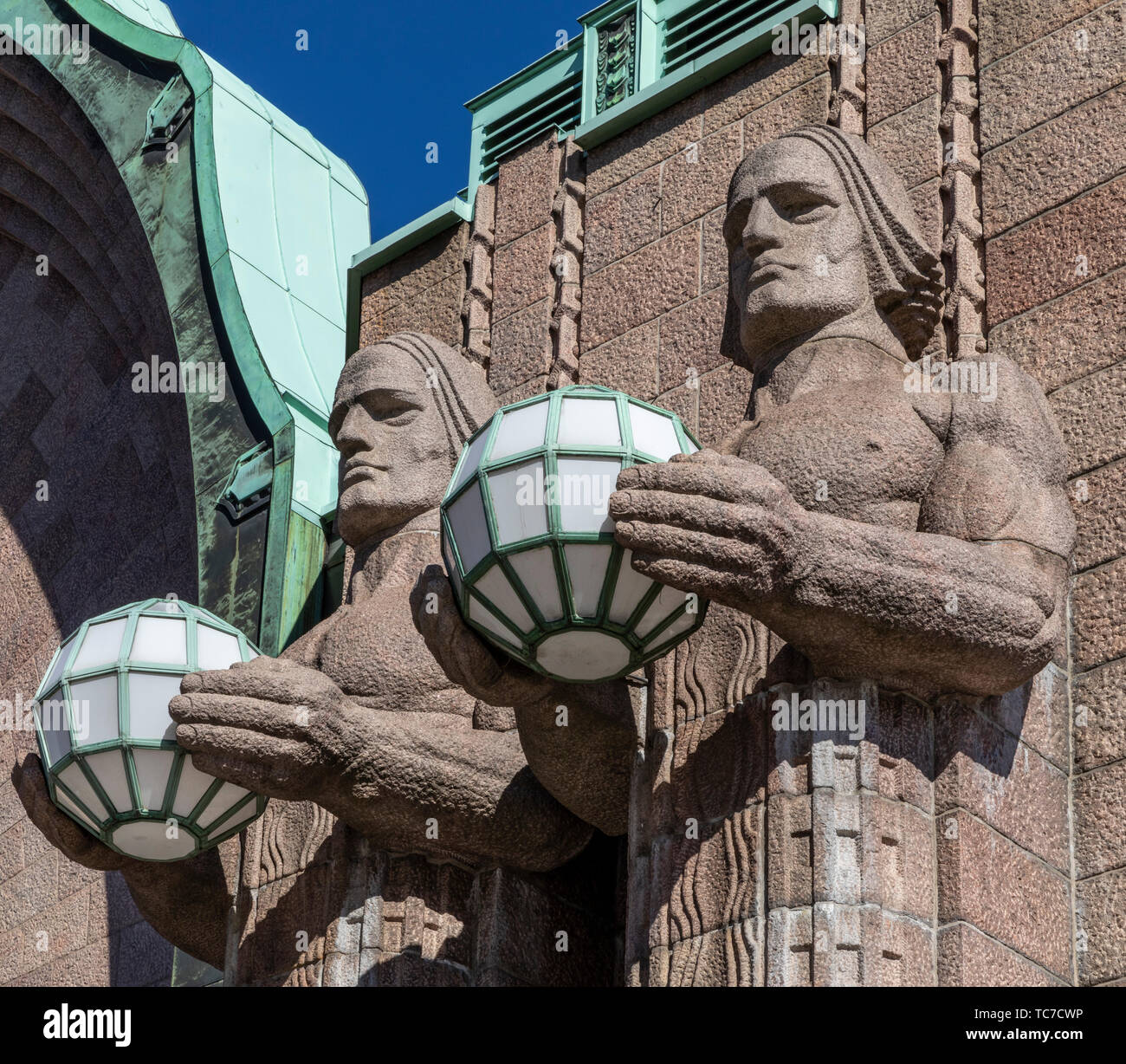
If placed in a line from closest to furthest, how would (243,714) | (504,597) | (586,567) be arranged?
(586,567) < (504,597) < (243,714)

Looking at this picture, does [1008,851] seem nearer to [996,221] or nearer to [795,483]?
[795,483]

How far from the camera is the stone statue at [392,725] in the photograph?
6641mm

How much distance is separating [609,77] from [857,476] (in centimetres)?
362

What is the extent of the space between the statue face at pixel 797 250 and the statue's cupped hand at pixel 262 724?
167 cm

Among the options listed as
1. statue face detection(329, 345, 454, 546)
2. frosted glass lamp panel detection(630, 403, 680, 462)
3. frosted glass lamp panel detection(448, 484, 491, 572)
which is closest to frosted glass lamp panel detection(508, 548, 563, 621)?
frosted glass lamp panel detection(448, 484, 491, 572)

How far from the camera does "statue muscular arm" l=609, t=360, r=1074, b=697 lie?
5.76 metres

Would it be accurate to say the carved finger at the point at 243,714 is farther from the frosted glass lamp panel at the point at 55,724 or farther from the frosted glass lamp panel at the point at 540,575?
the frosted glass lamp panel at the point at 540,575

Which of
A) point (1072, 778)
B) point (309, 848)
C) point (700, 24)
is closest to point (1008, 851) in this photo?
point (1072, 778)

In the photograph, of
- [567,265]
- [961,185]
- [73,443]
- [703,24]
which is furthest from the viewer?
[73,443]

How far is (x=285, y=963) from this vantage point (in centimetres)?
743

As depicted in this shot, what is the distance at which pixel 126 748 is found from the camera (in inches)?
269

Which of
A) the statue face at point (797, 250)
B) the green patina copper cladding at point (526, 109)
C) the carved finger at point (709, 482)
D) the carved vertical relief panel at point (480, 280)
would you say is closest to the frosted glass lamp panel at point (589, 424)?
the carved finger at point (709, 482)

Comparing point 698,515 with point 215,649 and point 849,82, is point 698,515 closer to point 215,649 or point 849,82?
point 215,649

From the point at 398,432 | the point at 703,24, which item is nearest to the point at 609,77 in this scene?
the point at 703,24
